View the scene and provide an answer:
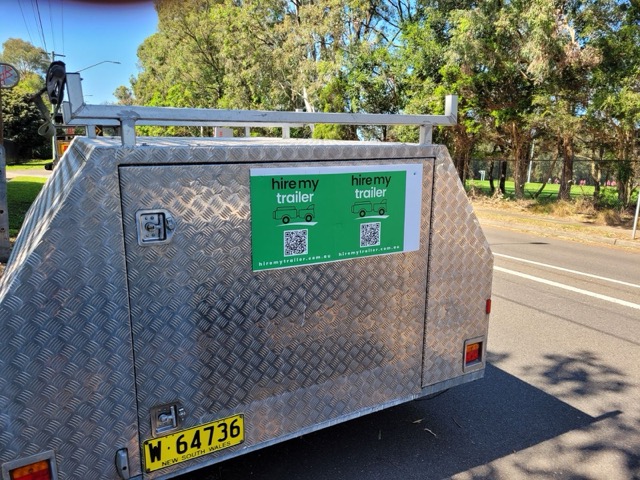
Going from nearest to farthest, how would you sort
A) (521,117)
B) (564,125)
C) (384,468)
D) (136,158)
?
(136,158) → (384,468) → (564,125) → (521,117)

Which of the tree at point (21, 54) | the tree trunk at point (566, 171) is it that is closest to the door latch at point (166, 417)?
the tree trunk at point (566, 171)

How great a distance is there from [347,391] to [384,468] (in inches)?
28.8

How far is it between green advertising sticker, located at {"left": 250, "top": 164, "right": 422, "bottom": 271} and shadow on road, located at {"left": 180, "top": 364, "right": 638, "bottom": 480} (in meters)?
1.55

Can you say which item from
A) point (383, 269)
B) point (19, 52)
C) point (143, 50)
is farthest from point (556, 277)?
point (19, 52)

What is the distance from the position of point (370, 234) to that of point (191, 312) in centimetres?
118

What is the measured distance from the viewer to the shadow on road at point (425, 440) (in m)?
3.35

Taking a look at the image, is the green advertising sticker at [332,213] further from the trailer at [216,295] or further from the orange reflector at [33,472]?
the orange reflector at [33,472]

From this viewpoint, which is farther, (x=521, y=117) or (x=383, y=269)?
(x=521, y=117)

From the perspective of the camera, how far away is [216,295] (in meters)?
2.58

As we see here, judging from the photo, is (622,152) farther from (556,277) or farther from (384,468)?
(384,468)

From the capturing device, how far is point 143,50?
180 ft

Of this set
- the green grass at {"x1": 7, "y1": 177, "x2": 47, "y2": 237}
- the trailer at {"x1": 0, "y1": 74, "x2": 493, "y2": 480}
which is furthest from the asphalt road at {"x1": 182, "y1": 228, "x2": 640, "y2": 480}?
the green grass at {"x1": 7, "y1": 177, "x2": 47, "y2": 237}

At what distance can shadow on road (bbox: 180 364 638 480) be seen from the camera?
335cm

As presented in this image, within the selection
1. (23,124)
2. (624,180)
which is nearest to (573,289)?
(624,180)
